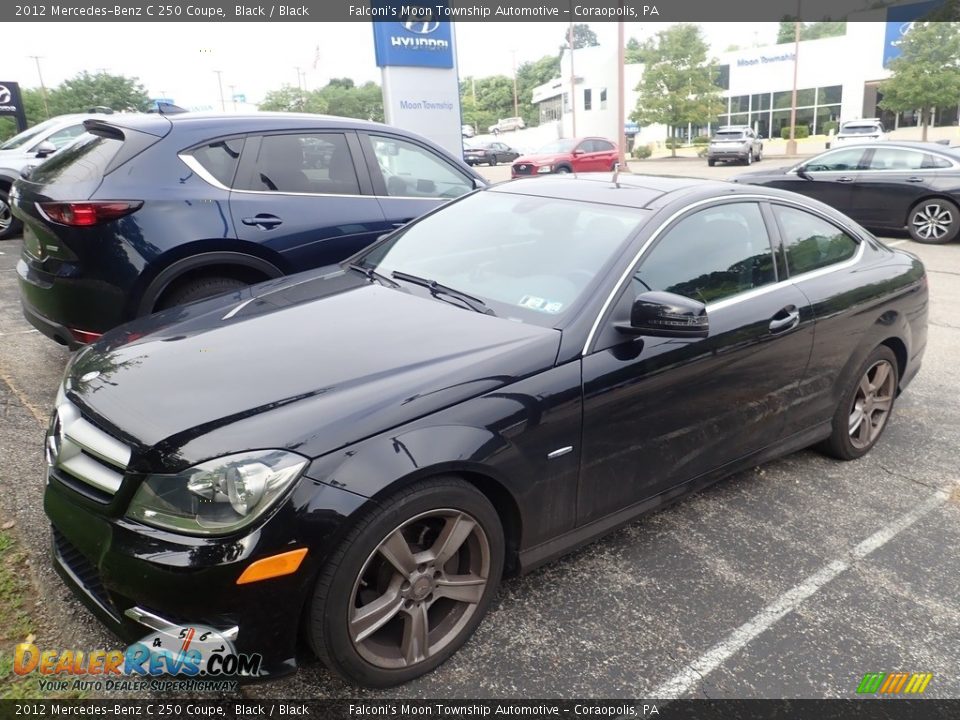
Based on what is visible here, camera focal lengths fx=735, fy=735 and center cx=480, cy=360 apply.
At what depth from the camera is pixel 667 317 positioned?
8.93 ft

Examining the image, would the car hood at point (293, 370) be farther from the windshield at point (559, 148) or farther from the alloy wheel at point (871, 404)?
the windshield at point (559, 148)

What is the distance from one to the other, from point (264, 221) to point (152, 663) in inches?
126

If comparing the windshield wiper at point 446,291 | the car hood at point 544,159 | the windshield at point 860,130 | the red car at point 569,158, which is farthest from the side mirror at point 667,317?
the windshield at point 860,130

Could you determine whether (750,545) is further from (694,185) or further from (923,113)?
(923,113)

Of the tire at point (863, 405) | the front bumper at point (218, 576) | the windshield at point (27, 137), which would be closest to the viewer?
the front bumper at point (218, 576)

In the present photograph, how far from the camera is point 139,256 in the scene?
427cm

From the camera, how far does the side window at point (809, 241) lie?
146 inches

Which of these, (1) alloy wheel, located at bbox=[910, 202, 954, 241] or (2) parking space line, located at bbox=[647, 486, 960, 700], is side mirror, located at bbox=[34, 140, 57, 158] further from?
(1) alloy wheel, located at bbox=[910, 202, 954, 241]

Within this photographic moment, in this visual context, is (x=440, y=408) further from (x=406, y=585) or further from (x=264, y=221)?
(x=264, y=221)

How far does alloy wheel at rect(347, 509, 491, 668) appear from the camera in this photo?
2.30m

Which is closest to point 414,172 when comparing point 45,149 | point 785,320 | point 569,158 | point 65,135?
point 785,320

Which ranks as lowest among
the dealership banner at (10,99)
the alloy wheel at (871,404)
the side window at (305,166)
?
the alloy wheel at (871,404)

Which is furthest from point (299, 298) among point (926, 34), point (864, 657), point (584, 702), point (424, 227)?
point (926, 34)

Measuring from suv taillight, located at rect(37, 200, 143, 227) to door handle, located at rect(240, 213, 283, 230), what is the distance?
2.15 ft
